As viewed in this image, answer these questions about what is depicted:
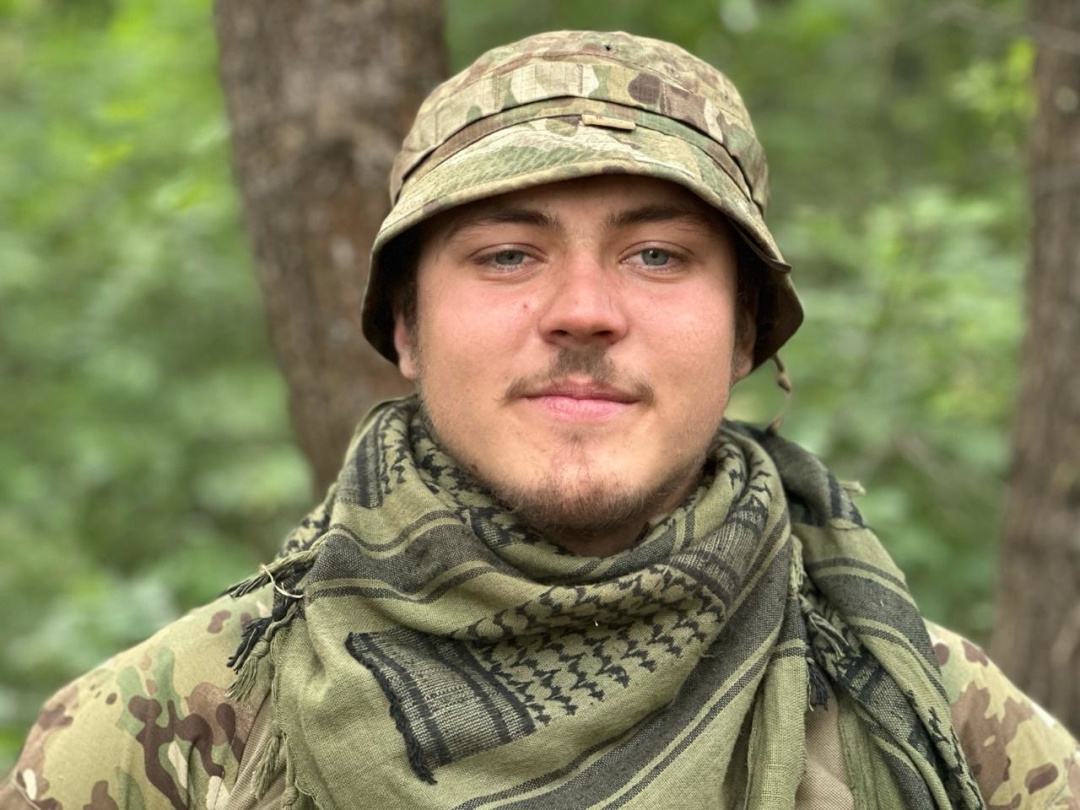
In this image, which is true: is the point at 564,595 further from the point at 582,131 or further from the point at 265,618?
the point at 582,131

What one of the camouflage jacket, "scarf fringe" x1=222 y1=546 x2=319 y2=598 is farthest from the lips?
the camouflage jacket

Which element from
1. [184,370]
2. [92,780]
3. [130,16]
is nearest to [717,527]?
[92,780]

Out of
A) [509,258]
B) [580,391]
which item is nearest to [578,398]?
[580,391]

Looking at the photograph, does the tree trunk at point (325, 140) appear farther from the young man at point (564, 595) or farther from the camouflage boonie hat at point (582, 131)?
the young man at point (564, 595)

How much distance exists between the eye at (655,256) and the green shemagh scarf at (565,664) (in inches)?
17.1

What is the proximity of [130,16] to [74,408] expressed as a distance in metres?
2.34

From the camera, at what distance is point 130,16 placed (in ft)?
16.3

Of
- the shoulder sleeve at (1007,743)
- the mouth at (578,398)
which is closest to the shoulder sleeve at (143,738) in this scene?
the mouth at (578,398)

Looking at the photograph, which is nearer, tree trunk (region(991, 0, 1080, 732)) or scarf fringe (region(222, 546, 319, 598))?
scarf fringe (region(222, 546, 319, 598))

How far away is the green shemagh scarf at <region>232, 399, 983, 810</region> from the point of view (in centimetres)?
191

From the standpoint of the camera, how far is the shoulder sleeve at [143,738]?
198cm

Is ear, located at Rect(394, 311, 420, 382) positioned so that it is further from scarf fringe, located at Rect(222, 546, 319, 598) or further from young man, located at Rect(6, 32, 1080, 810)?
scarf fringe, located at Rect(222, 546, 319, 598)

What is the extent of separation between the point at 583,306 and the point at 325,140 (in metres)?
1.21

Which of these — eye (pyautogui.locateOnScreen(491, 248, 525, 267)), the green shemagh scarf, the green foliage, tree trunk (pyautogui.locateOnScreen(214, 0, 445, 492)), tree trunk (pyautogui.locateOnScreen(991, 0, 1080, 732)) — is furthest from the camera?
the green foliage
